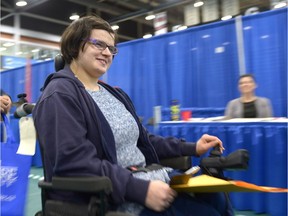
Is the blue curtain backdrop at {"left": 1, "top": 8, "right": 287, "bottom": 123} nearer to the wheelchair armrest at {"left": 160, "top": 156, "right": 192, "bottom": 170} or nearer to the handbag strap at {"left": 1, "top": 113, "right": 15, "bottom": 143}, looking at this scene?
the wheelchair armrest at {"left": 160, "top": 156, "right": 192, "bottom": 170}

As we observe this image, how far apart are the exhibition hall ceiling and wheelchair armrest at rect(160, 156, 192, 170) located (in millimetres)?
5986

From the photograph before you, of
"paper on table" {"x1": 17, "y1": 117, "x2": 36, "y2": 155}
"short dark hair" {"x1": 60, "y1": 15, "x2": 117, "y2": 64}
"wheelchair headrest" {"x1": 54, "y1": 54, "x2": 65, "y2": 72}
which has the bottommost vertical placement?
"paper on table" {"x1": 17, "y1": 117, "x2": 36, "y2": 155}

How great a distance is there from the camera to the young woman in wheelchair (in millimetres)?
966

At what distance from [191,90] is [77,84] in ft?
7.89

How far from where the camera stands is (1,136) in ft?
4.92

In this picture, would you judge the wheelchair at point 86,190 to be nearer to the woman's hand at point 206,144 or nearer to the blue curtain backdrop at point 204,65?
the woman's hand at point 206,144

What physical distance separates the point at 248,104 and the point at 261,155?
1.94ft

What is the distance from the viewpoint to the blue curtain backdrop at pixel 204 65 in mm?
2801

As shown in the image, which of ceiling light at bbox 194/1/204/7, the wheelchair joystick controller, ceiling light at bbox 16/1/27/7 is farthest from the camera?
ceiling light at bbox 16/1/27/7

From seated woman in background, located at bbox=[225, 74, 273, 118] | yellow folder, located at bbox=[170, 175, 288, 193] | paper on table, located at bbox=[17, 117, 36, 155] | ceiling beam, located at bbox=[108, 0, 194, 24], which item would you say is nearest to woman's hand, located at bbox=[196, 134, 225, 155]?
yellow folder, located at bbox=[170, 175, 288, 193]

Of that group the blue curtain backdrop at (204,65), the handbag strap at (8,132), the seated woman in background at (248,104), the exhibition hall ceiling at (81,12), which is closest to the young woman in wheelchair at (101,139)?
the handbag strap at (8,132)

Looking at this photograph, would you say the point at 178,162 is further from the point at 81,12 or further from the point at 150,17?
the point at 81,12

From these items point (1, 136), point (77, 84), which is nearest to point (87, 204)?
point (77, 84)

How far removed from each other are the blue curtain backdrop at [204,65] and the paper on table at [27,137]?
7.43 ft
